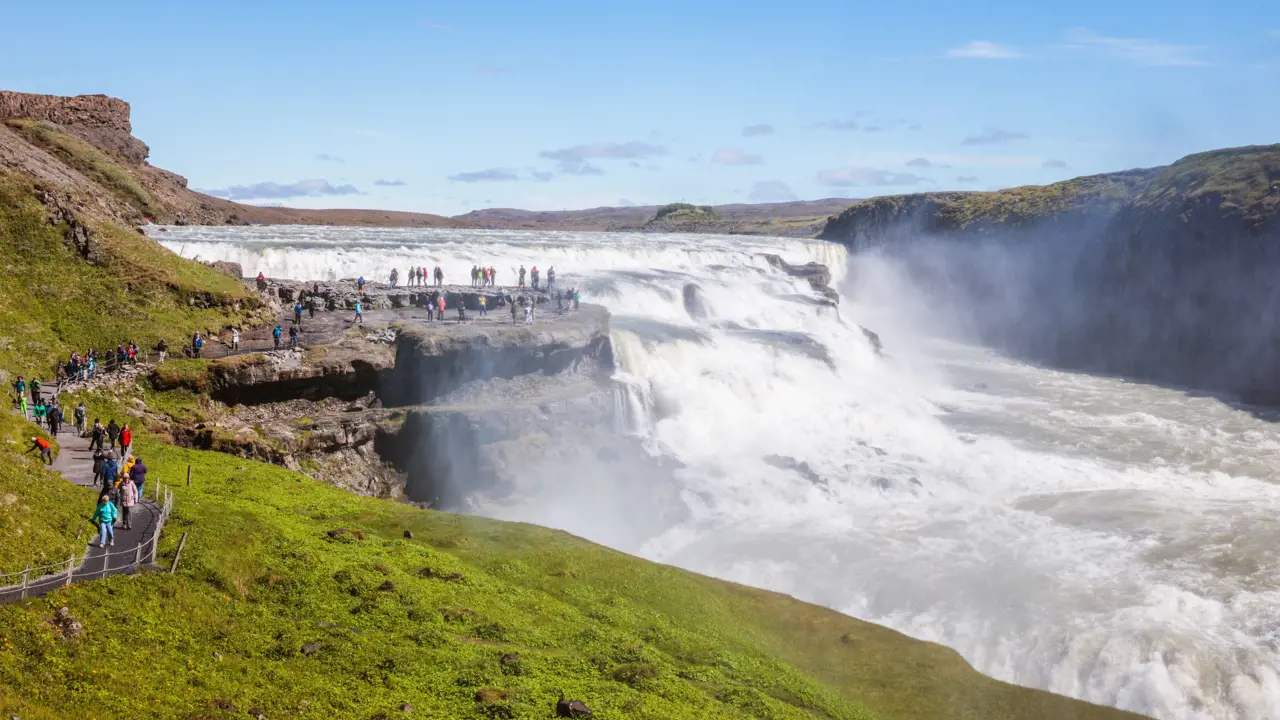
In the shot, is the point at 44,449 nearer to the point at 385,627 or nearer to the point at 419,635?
the point at 385,627

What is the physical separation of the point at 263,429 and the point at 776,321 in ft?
122

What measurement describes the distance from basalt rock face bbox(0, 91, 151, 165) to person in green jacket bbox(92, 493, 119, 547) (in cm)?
Answer: 8875

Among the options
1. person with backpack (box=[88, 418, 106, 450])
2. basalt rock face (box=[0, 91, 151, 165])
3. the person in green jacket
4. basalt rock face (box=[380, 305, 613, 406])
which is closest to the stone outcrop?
basalt rock face (box=[380, 305, 613, 406])

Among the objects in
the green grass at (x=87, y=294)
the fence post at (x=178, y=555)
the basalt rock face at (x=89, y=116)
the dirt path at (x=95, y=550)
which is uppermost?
the basalt rock face at (x=89, y=116)

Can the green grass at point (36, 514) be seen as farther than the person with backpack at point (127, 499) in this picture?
No

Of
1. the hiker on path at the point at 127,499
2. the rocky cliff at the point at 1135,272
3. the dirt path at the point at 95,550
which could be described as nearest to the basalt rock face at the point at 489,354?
the dirt path at the point at 95,550

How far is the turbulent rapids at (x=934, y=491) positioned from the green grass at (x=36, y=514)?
17.7 m

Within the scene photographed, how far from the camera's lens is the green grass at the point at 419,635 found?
14.2m

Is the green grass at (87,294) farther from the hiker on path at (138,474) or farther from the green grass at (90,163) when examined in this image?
the green grass at (90,163)

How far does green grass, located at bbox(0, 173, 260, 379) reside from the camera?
3177cm

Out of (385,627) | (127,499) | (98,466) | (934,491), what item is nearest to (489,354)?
(98,466)

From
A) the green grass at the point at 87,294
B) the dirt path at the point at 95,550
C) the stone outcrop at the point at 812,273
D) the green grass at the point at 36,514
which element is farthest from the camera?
the stone outcrop at the point at 812,273

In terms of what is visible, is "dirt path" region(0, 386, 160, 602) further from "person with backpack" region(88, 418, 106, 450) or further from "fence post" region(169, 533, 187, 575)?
"fence post" region(169, 533, 187, 575)

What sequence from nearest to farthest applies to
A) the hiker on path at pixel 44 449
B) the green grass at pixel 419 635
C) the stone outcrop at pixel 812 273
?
the green grass at pixel 419 635 < the hiker on path at pixel 44 449 < the stone outcrop at pixel 812 273
